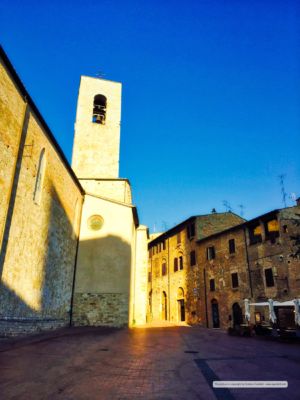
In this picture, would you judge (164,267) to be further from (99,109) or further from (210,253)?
(99,109)

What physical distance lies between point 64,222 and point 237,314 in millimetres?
15530

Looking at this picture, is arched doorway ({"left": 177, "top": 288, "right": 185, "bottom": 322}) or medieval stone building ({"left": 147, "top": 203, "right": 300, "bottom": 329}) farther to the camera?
arched doorway ({"left": 177, "top": 288, "right": 185, "bottom": 322})

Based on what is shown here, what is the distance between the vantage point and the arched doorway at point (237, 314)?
898 inches

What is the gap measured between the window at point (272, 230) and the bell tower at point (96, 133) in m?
12.4

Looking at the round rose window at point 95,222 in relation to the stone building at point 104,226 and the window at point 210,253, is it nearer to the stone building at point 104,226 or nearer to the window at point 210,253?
the stone building at point 104,226

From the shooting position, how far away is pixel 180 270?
31547mm

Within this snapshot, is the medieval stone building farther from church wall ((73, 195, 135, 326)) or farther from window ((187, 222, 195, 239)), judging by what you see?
church wall ((73, 195, 135, 326))

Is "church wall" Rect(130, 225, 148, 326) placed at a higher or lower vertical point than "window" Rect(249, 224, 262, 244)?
lower

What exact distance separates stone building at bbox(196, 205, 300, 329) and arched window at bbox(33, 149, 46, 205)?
46.6ft

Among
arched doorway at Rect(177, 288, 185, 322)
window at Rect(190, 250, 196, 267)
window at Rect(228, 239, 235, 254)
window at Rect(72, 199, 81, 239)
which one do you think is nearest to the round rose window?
window at Rect(72, 199, 81, 239)

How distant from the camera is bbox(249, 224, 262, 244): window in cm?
2273

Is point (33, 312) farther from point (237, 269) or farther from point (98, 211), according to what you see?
point (237, 269)

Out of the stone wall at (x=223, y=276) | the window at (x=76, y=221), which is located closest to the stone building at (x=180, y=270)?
the stone wall at (x=223, y=276)

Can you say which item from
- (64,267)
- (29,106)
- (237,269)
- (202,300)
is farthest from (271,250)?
(29,106)
